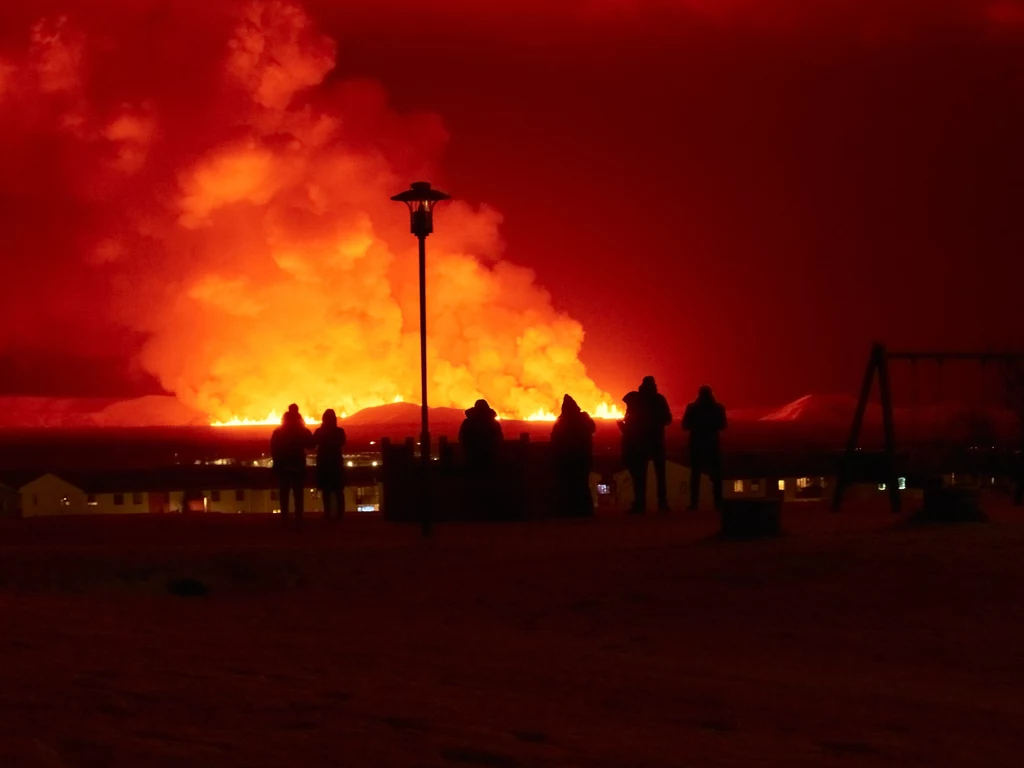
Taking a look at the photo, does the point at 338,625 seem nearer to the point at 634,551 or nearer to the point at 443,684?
the point at 443,684

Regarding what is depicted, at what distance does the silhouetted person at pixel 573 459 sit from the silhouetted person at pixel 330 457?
117 inches

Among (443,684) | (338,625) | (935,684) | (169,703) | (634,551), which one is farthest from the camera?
(634,551)

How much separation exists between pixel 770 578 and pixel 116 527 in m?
11.0

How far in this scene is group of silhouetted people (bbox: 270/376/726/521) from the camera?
801 inches

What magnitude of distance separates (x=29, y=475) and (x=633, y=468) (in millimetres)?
57444

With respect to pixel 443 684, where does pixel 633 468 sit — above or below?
above

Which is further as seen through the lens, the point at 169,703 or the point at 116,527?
the point at 116,527

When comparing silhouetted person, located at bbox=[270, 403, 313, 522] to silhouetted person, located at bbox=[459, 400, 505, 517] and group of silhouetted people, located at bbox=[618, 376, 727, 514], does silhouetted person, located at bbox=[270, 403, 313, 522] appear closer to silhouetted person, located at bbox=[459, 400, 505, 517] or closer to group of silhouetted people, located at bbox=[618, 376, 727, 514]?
silhouetted person, located at bbox=[459, 400, 505, 517]

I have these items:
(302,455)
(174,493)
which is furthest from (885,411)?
(174,493)

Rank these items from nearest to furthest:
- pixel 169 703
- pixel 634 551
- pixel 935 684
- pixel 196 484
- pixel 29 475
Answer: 1. pixel 169 703
2. pixel 935 684
3. pixel 634 551
4. pixel 196 484
5. pixel 29 475

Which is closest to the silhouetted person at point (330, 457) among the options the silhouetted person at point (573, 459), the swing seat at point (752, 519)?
the silhouetted person at point (573, 459)

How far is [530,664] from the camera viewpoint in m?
8.98

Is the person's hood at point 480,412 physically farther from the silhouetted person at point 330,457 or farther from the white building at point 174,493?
the white building at point 174,493

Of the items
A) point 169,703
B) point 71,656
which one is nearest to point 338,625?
point 71,656
